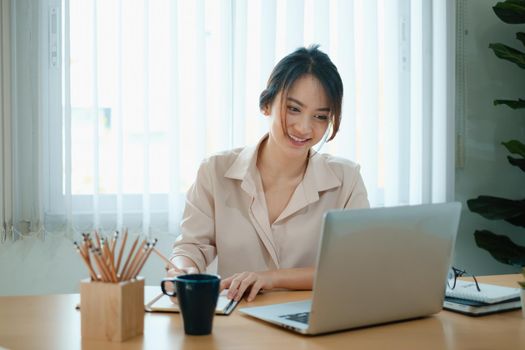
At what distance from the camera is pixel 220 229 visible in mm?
1976

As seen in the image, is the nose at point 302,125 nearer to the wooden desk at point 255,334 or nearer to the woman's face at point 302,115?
the woman's face at point 302,115

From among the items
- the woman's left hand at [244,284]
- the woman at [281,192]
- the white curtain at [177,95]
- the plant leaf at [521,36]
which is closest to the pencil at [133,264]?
the woman's left hand at [244,284]

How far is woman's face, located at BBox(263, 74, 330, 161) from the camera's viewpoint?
1932mm

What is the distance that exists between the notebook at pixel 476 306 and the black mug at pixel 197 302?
0.53 m

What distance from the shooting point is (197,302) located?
3.73 feet

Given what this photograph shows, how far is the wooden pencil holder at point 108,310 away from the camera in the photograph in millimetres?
1094

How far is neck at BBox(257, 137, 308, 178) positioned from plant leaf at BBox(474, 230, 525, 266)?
1469 mm

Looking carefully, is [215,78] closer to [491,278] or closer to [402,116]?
[402,116]

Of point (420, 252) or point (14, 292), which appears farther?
point (14, 292)

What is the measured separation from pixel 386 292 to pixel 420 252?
0.32 feet

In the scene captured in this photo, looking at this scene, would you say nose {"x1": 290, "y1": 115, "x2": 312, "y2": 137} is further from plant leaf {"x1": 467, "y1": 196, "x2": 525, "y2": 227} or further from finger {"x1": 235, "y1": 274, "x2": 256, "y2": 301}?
plant leaf {"x1": 467, "y1": 196, "x2": 525, "y2": 227}

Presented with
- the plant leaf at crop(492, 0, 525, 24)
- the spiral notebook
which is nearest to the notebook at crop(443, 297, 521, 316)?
the spiral notebook

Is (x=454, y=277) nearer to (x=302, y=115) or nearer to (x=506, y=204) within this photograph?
(x=302, y=115)

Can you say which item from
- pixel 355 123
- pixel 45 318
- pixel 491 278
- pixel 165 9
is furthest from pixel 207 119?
pixel 45 318
